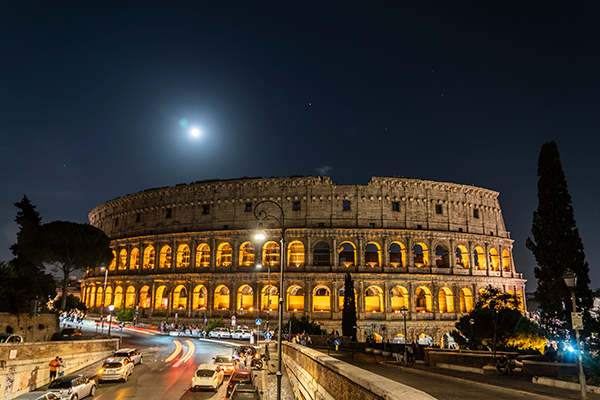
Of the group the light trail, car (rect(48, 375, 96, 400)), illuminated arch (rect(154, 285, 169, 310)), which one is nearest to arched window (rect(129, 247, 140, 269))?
illuminated arch (rect(154, 285, 169, 310))

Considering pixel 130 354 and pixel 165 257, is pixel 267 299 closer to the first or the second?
pixel 165 257

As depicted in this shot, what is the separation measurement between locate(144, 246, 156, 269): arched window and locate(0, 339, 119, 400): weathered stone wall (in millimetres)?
34868

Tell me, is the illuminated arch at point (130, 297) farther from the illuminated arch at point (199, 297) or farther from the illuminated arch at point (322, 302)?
the illuminated arch at point (322, 302)

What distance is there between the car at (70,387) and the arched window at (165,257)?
42.4 metres

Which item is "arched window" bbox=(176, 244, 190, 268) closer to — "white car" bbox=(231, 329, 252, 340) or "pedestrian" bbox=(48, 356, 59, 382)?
"white car" bbox=(231, 329, 252, 340)

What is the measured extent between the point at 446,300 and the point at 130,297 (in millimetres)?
45247

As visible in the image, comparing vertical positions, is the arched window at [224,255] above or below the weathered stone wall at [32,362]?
above

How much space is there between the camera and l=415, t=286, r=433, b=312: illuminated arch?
172 feet

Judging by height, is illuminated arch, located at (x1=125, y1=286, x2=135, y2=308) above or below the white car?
above

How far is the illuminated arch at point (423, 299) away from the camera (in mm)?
52331

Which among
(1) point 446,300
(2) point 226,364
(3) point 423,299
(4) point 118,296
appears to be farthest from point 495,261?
(4) point 118,296

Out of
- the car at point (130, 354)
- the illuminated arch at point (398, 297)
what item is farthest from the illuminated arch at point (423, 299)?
the car at point (130, 354)

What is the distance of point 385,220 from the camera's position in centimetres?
5338

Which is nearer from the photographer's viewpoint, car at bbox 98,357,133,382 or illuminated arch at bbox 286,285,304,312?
car at bbox 98,357,133,382
